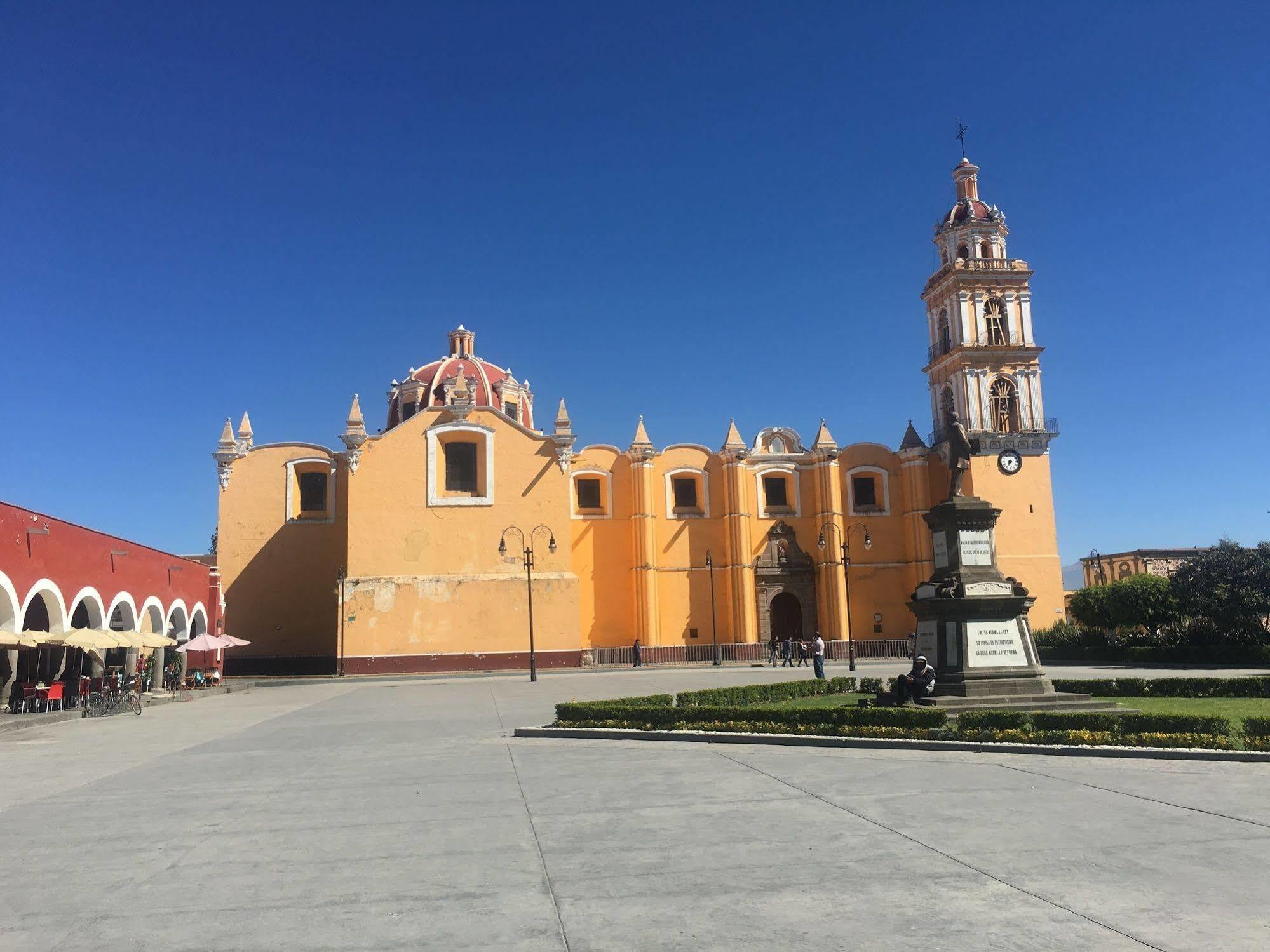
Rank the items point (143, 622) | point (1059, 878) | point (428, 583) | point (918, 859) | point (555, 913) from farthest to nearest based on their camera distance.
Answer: point (428, 583)
point (143, 622)
point (918, 859)
point (1059, 878)
point (555, 913)

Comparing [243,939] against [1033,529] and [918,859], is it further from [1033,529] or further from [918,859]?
[1033,529]

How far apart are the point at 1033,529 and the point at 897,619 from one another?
7313mm

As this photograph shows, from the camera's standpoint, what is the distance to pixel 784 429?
1735 inches

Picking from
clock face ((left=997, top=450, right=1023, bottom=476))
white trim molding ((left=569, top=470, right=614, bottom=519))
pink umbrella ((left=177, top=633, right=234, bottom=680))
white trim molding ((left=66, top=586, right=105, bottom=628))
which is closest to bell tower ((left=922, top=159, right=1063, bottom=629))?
clock face ((left=997, top=450, right=1023, bottom=476))

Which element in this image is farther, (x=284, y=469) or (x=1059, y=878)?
(x=284, y=469)

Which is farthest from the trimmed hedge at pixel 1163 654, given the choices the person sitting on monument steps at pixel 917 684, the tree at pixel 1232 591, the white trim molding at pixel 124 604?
the white trim molding at pixel 124 604

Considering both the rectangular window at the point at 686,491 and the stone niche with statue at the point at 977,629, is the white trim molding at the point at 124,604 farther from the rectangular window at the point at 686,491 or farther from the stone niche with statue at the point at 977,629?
the rectangular window at the point at 686,491

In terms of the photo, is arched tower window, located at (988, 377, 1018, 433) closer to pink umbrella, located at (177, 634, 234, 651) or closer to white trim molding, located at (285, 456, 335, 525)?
white trim molding, located at (285, 456, 335, 525)

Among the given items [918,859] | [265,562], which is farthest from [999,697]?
[265,562]

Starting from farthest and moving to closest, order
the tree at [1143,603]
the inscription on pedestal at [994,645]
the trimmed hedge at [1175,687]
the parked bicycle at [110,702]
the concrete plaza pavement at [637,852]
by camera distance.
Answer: the tree at [1143,603], the parked bicycle at [110,702], the trimmed hedge at [1175,687], the inscription on pedestal at [994,645], the concrete plaza pavement at [637,852]

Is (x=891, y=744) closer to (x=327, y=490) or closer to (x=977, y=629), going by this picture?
(x=977, y=629)

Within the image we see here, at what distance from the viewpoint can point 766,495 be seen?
4369 cm

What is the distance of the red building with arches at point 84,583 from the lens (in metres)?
20.1

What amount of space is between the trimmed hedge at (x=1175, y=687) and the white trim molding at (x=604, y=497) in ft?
85.1
